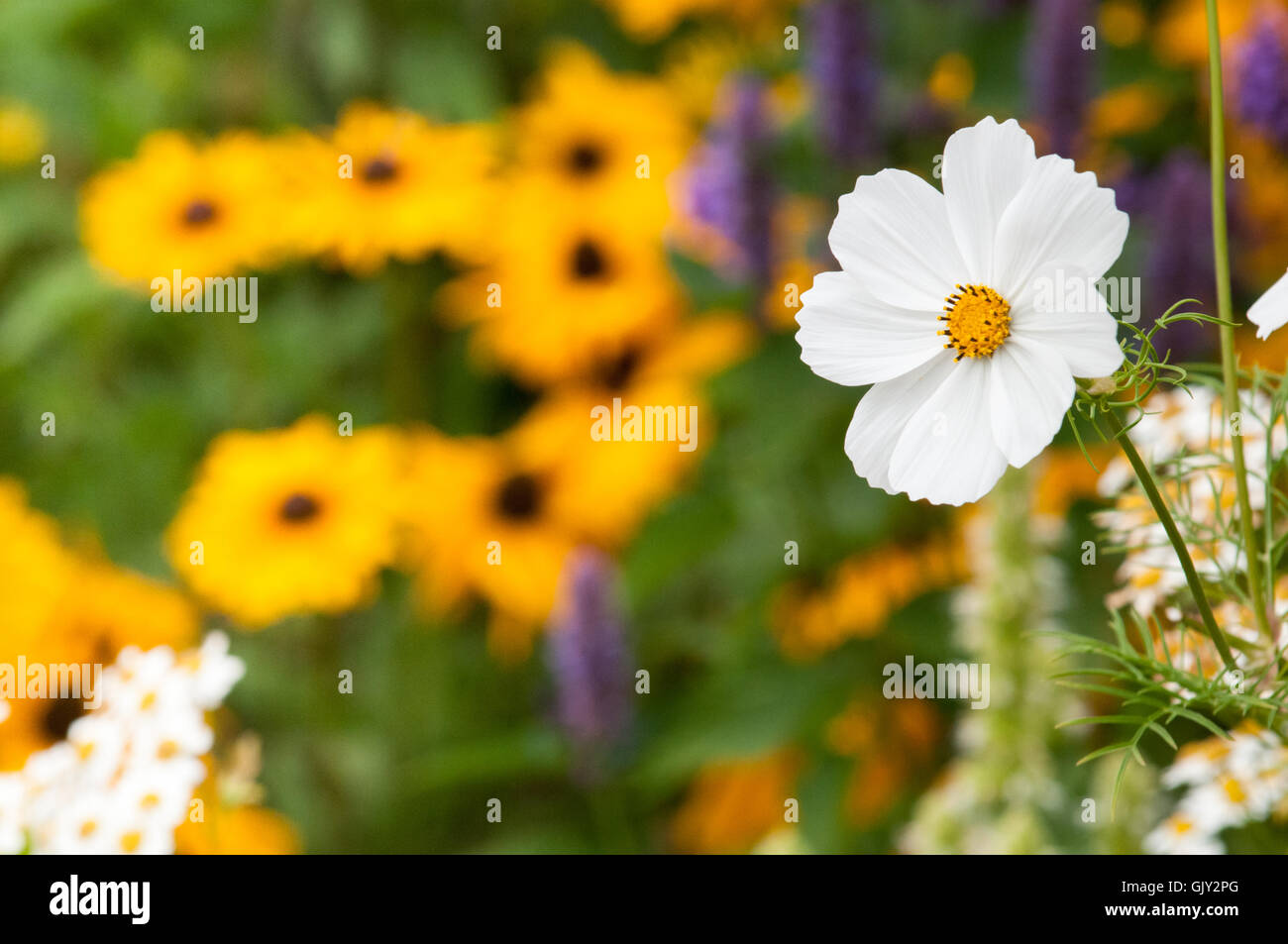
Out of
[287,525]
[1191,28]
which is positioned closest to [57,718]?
[287,525]

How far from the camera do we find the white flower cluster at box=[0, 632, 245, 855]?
355 millimetres

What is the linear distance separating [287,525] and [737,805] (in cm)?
35

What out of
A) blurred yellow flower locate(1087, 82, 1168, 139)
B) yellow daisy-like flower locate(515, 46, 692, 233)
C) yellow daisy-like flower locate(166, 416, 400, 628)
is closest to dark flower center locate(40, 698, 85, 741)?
yellow daisy-like flower locate(166, 416, 400, 628)

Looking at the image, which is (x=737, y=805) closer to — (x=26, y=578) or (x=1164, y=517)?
(x=26, y=578)

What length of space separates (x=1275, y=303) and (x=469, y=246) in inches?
25.4

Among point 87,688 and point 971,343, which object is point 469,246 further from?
point 971,343

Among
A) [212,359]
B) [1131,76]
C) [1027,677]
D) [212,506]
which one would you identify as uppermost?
[1131,76]

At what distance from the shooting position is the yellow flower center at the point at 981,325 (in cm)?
24

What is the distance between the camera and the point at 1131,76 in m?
0.74

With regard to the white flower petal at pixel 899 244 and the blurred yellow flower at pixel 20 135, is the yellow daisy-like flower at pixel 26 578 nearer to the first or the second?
the blurred yellow flower at pixel 20 135

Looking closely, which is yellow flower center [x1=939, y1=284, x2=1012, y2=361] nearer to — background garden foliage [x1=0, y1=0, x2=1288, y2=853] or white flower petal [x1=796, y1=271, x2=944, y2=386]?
white flower petal [x1=796, y1=271, x2=944, y2=386]

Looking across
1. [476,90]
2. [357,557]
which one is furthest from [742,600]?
[476,90]

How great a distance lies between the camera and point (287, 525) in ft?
2.50

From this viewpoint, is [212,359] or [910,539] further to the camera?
[212,359]
